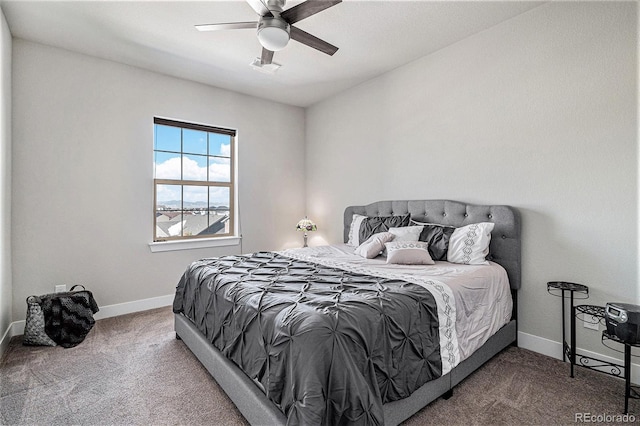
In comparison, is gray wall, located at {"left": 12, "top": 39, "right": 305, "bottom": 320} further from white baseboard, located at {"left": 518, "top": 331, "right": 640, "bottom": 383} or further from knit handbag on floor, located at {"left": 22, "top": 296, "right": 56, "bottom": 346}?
white baseboard, located at {"left": 518, "top": 331, "right": 640, "bottom": 383}

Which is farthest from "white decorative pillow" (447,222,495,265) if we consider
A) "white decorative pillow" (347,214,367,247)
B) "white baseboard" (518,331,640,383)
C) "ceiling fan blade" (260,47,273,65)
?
"ceiling fan blade" (260,47,273,65)

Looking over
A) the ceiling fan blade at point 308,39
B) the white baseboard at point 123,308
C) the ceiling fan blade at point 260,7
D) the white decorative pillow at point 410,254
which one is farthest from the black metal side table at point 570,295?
the white baseboard at point 123,308

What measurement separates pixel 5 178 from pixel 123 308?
65.0 inches

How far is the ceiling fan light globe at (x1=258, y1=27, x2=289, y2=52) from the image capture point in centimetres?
203

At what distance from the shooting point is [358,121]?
13.8ft

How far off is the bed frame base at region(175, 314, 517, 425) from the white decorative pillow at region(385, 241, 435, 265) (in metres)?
0.75

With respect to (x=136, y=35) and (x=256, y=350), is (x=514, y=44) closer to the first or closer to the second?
(x=256, y=350)

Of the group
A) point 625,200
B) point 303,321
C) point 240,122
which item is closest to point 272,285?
point 303,321

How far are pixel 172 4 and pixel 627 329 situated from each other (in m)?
3.73

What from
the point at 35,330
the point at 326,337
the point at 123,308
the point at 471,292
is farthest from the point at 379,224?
the point at 35,330

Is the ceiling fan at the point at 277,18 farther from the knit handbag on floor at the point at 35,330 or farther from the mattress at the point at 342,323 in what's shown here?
the knit handbag on floor at the point at 35,330

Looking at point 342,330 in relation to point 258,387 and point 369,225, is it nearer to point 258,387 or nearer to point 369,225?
point 258,387

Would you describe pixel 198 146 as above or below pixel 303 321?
above

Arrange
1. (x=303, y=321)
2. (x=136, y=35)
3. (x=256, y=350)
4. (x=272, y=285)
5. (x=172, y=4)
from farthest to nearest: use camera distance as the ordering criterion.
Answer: (x=136, y=35) → (x=172, y=4) → (x=272, y=285) → (x=256, y=350) → (x=303, y=321)
